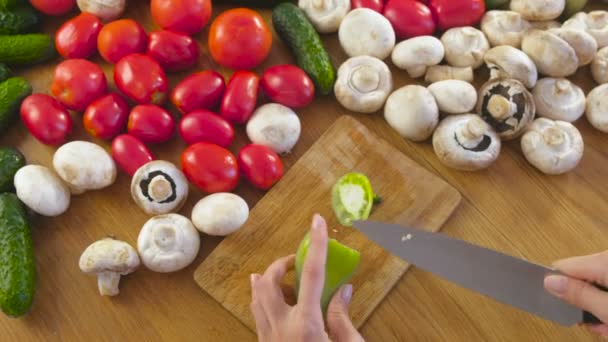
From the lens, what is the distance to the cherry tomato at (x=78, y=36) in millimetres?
1254

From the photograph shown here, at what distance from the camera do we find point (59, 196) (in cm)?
112

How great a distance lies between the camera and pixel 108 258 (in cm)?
106

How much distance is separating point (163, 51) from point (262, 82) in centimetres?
22

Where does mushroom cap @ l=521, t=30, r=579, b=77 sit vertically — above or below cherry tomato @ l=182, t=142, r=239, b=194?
above

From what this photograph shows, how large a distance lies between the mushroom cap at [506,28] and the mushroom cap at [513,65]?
5 cm

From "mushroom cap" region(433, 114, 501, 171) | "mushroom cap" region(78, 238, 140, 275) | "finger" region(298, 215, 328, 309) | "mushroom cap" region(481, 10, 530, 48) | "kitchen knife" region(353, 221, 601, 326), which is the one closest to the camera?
"finger" region(298, 215, 328, 309)

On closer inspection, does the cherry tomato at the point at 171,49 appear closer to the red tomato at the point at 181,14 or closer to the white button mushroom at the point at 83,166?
the red tomato at the point at 181,14

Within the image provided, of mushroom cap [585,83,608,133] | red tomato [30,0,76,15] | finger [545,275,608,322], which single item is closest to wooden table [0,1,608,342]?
mushroom cap [585,83,608,133]

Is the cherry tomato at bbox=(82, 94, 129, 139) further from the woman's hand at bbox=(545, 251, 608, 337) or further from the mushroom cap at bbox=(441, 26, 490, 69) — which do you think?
the woman's hand at bbox=(545, 251, 608, 337)

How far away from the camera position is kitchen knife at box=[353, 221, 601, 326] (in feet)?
3.05

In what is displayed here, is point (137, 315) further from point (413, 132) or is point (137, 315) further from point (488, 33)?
point (488, 33)

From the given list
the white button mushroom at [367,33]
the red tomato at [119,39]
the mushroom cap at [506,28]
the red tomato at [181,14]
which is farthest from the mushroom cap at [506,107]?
the red tomato at [119,39]

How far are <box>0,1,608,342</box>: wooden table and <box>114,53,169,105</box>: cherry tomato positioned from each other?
8cm

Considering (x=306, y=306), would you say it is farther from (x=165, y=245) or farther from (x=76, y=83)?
(x=76, y=83)
